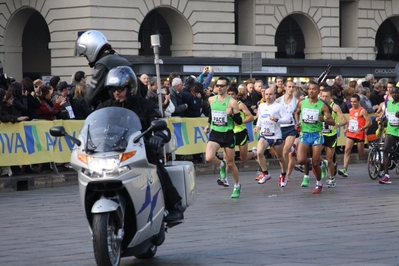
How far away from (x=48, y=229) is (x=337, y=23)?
119ft

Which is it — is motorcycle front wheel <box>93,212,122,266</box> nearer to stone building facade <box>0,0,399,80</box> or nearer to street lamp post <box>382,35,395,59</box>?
stone building facade <box>0,0,399,80</box>

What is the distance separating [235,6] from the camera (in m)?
45.6

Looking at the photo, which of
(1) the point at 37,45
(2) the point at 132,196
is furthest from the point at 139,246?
(1) the point at 37,45

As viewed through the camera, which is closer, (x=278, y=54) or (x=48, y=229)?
(x=48, y=229)

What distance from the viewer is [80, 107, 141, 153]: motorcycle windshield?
895cm

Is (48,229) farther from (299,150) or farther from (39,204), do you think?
(299,150)

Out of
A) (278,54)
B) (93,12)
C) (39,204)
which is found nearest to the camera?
(39,204)

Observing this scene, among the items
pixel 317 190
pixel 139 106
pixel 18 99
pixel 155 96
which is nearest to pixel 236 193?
pixel 317 190

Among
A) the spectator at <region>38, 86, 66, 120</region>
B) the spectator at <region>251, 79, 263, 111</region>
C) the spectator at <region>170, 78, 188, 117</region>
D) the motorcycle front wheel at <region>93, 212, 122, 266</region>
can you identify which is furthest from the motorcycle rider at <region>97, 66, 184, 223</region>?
the spectator at <region>251, 79, 263, 111</region>

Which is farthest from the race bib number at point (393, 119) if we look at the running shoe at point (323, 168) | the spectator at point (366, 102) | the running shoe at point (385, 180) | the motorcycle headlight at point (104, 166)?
the motorcycle headlight at point (104, 166)

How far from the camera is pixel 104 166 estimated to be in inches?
346

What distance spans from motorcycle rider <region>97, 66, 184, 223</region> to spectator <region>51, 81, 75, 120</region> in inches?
404

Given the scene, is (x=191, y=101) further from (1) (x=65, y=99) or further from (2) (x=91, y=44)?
(2) (x=91, y=44)

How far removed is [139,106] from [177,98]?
13.4 m
